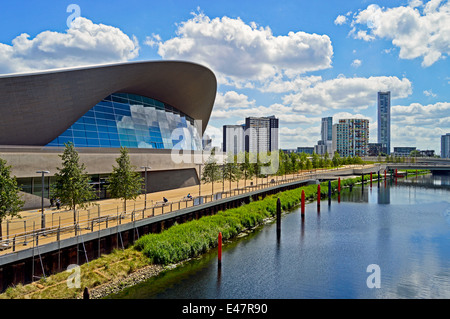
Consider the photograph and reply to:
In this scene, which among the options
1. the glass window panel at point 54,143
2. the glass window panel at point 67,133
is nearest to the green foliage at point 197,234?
the glass window panel at point 54,143

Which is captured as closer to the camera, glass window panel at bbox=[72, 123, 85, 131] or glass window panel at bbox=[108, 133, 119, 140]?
glass window panel at bbox=[72, 123, 85, 131]

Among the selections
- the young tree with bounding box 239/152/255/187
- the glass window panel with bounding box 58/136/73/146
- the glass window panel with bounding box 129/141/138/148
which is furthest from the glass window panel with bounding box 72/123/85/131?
the young tree with bounding box 239/152/255/187

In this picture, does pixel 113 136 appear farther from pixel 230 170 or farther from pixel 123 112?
pixel 230 170

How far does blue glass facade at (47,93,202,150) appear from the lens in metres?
35.9

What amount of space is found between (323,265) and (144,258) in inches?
452

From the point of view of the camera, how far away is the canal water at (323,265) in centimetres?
1761

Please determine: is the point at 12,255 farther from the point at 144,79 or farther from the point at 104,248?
the point at 144,79

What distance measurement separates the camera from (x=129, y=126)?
41688 millimetres

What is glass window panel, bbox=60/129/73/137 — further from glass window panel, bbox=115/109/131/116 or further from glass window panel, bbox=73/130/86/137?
glass window panel, bbox=115/109/131/116

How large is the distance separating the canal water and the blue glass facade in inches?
759

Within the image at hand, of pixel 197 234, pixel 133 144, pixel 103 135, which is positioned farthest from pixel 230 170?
pixel 197 234

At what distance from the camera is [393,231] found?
31.4m
